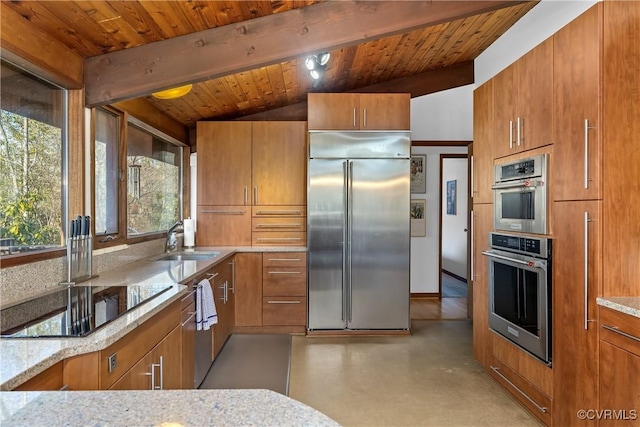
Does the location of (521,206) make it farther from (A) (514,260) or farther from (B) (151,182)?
(B) (151,182)

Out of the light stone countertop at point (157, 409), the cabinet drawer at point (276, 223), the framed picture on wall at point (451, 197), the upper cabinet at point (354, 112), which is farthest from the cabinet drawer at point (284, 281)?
the framed picture on wall at point (451, 197)

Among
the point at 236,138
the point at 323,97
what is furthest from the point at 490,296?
the point at 236,138

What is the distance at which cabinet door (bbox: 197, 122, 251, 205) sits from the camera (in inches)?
158

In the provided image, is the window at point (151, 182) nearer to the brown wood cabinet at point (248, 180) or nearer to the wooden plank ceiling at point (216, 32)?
the brown wood cabinet at point (248, 180)

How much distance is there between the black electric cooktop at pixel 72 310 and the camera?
1296 mm

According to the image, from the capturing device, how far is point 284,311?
12.4 ft

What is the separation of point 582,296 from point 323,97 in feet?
9.20

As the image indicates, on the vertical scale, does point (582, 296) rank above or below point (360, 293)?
above

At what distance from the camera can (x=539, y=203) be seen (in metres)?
2.17

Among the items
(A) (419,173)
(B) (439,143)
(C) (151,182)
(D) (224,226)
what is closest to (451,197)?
(A) (419,173)

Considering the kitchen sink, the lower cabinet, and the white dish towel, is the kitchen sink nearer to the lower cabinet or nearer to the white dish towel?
the white dish towel

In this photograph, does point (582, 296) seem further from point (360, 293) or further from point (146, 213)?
point (146, 213)

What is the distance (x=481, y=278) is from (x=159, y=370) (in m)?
2.39

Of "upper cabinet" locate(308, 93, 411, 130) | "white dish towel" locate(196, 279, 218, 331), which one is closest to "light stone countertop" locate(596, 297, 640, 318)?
"white dish towel" locate(196, 279, 218, 331)
